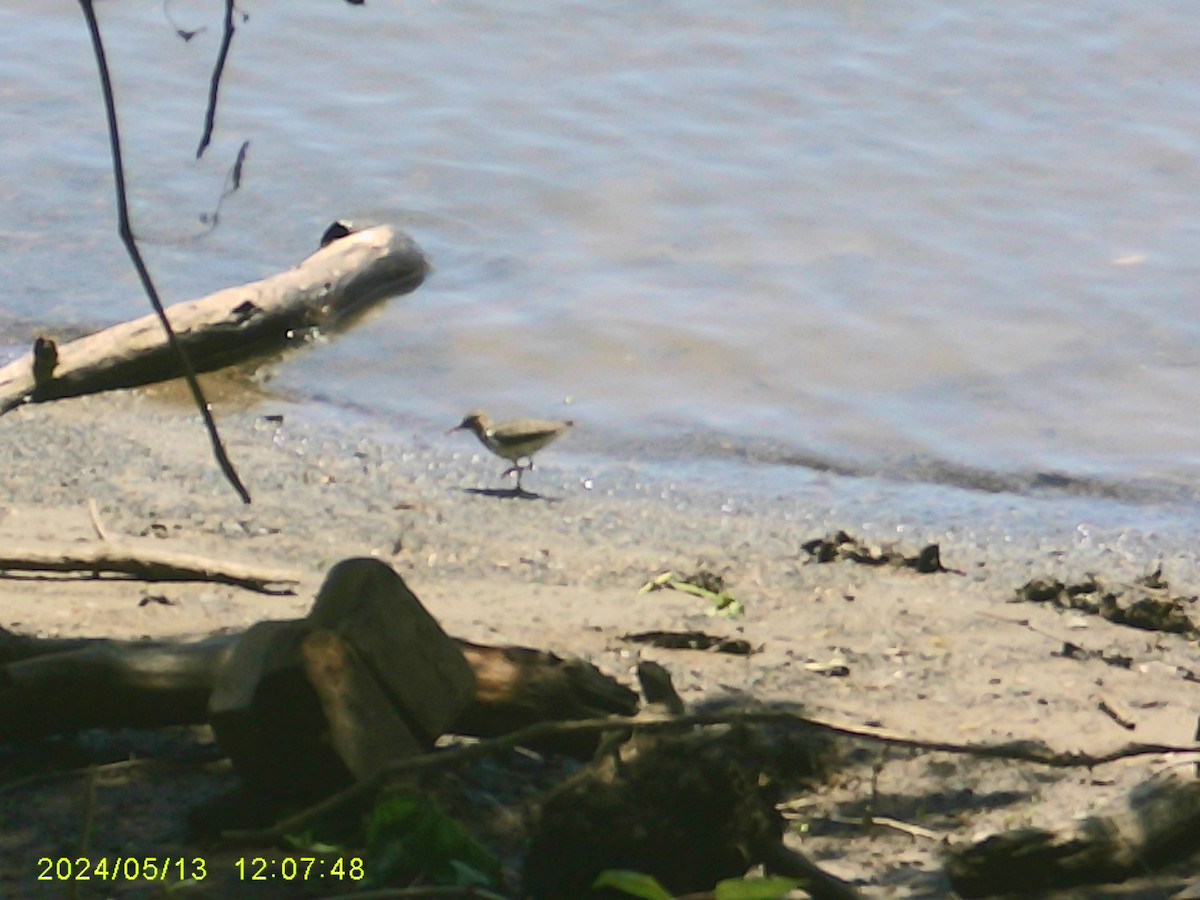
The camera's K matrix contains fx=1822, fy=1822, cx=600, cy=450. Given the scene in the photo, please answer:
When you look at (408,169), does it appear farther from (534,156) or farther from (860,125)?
(860,125)

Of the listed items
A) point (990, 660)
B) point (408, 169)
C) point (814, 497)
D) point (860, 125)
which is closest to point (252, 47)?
point (408, 169)

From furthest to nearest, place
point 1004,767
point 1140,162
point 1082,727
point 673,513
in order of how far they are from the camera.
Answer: point 1140,162, point 673,513, point 1082,727, point 1004,767

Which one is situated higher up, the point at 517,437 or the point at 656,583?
the point at 656,583

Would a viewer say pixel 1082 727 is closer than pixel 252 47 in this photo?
Yes

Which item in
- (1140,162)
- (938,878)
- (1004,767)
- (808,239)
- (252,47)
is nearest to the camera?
(938,878)

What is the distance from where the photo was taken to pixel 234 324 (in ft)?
32.9

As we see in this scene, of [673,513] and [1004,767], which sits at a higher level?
[1004,767]

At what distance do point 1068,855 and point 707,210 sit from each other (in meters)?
8.98

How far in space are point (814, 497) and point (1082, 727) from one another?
12.2 feet

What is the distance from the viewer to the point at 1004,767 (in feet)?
15.3

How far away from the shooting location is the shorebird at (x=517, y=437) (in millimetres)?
8469
